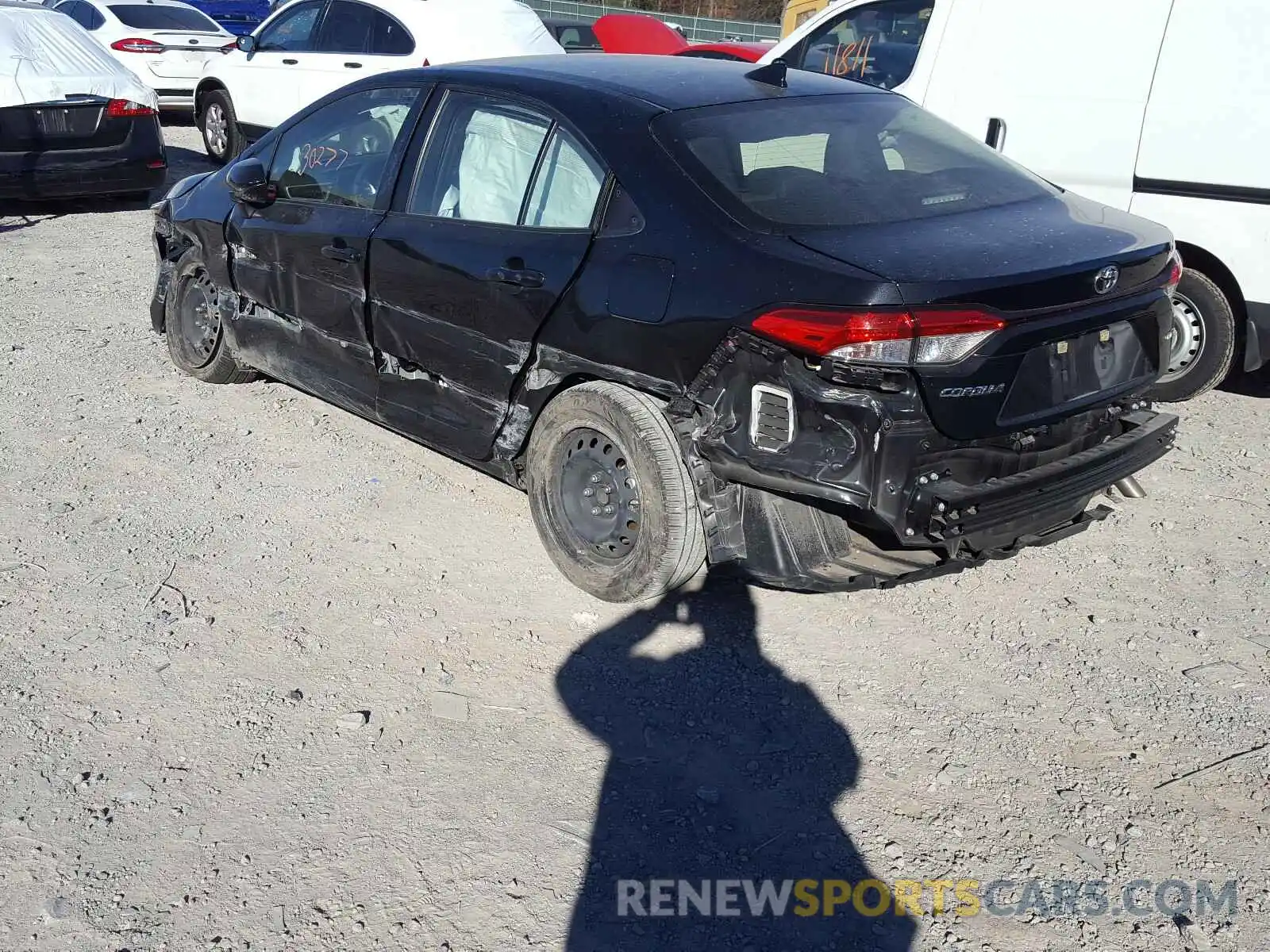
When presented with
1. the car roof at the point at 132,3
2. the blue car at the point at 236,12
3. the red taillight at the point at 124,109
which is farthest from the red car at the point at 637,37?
the blue car at the point at 236,12

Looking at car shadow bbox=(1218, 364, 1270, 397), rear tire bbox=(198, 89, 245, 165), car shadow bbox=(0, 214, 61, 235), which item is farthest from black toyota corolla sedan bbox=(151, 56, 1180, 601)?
rear tire bbox=(198, 89, 245, 165)

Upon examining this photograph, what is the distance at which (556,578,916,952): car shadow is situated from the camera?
2.78 meters

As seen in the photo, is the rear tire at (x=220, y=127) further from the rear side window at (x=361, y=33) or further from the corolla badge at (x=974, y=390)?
the corolla badge at (x=974, y=390)

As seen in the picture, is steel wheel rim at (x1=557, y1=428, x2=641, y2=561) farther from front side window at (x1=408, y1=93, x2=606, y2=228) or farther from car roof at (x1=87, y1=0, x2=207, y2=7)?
car roof at (x1=87, y1=0, x2=207, y2=7)

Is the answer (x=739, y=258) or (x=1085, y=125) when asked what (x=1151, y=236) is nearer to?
(x=739, y=258)

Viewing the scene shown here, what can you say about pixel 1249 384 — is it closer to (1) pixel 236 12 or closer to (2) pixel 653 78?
(2) pixel 653 78

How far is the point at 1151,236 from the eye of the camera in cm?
394

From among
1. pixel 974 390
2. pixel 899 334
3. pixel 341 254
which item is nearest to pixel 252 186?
pixel 341 254

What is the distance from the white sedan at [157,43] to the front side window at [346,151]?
999cm

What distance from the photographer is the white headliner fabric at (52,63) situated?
9.31 meters

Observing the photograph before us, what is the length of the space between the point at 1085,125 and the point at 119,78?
7829mm

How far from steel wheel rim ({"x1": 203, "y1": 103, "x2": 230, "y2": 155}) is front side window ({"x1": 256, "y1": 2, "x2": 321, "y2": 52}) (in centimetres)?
99

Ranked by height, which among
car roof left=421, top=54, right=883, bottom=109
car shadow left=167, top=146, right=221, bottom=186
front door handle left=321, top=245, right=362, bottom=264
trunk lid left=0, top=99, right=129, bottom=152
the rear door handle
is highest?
car roof left=421, top=54, right=883, bottom=109

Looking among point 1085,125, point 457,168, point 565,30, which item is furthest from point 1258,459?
point 565,30
